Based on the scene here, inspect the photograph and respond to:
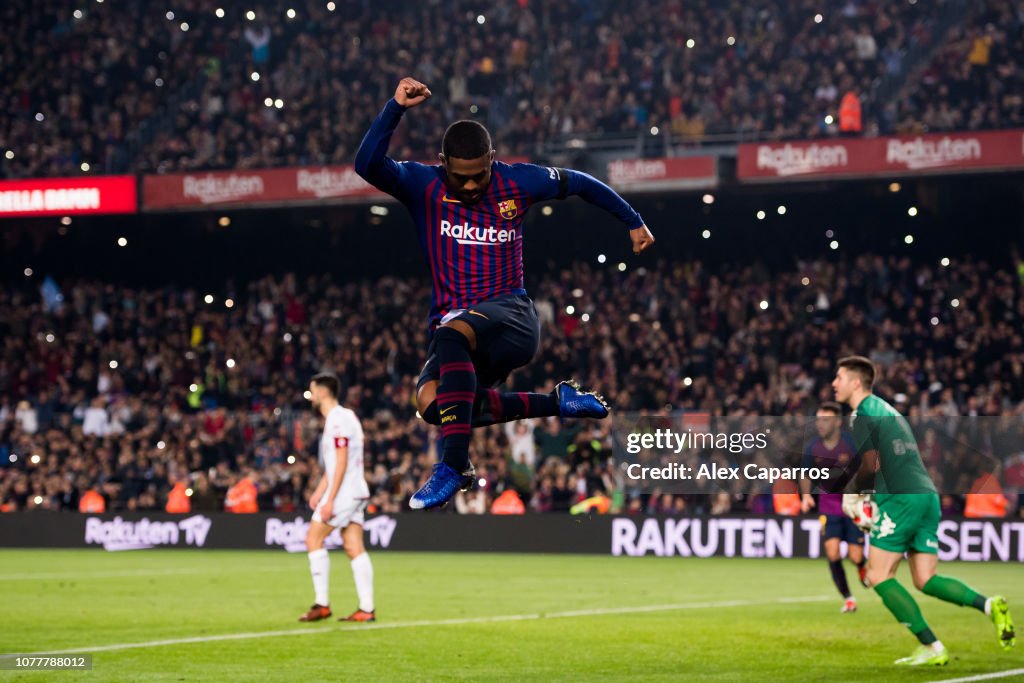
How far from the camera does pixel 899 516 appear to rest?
1168cm

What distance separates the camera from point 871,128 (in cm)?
3044

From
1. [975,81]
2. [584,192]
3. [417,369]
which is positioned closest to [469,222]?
[584,192]

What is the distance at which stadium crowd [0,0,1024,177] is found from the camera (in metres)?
31.3

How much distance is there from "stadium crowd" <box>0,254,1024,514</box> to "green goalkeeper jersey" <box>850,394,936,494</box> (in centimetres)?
1385

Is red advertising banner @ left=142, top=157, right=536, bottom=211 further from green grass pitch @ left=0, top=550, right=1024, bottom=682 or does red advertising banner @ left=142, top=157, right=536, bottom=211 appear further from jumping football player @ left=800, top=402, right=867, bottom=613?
jumping football player @ left=800, top=402, right=867, bottom=613

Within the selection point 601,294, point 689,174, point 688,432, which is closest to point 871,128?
point 689,174

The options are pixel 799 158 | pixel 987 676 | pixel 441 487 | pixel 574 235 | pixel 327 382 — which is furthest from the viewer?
pixel 574 235

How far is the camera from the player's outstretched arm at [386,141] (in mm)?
7234

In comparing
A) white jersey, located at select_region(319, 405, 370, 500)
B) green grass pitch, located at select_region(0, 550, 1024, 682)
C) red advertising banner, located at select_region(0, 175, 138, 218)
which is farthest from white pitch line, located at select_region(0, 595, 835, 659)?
red advertising banner, located at select_region(0, 175, 138, 218)

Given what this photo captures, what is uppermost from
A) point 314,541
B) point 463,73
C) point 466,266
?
point 463,73

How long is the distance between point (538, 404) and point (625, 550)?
18865 mm

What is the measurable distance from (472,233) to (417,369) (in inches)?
999

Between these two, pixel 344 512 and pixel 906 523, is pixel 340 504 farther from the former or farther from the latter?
A: pixel 906 523

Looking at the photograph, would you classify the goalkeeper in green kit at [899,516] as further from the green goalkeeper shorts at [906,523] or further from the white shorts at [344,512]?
the white shorts at [344,512]
